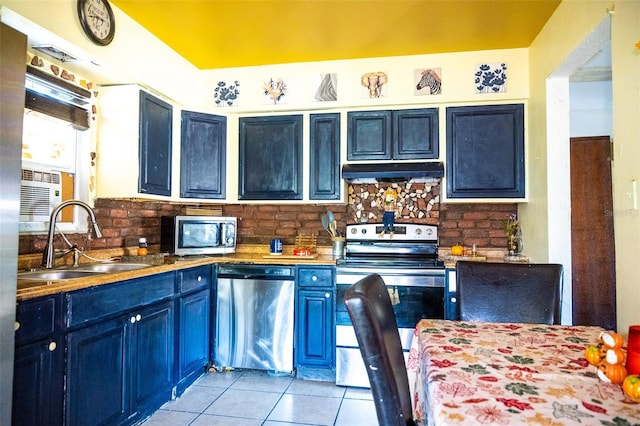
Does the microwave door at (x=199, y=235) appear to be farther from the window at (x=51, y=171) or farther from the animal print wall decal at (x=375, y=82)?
the animal print wall decal at (x=375, y=82)

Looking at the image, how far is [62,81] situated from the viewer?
225cm

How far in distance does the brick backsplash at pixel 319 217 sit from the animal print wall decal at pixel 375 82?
0.76 metres

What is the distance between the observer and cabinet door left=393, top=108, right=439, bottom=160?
296 centimetres

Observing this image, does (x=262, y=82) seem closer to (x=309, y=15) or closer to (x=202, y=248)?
(x=309, y=15)

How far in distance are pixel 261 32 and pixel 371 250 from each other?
185 cm

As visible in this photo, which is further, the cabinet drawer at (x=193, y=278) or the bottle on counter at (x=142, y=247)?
the bottle on counter at (x=142, y=247)

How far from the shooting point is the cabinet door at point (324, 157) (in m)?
3.07

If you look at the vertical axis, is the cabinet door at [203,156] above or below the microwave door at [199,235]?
above

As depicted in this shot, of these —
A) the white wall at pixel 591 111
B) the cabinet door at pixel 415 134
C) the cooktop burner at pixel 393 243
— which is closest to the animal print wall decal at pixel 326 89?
the cabinet door at pixel 415 134

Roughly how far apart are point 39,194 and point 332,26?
2082mm

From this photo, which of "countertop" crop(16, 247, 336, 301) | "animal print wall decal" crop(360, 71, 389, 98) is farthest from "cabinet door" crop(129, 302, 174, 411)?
"animal print wall decal" crop(360, 71, 389, 98)

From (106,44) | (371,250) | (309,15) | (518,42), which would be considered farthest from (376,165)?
(106,44)

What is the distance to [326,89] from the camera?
3.14 metres

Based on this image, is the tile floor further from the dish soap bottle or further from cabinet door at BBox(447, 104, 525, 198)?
cabinet door at BBox(447, 104, 525, 198)
